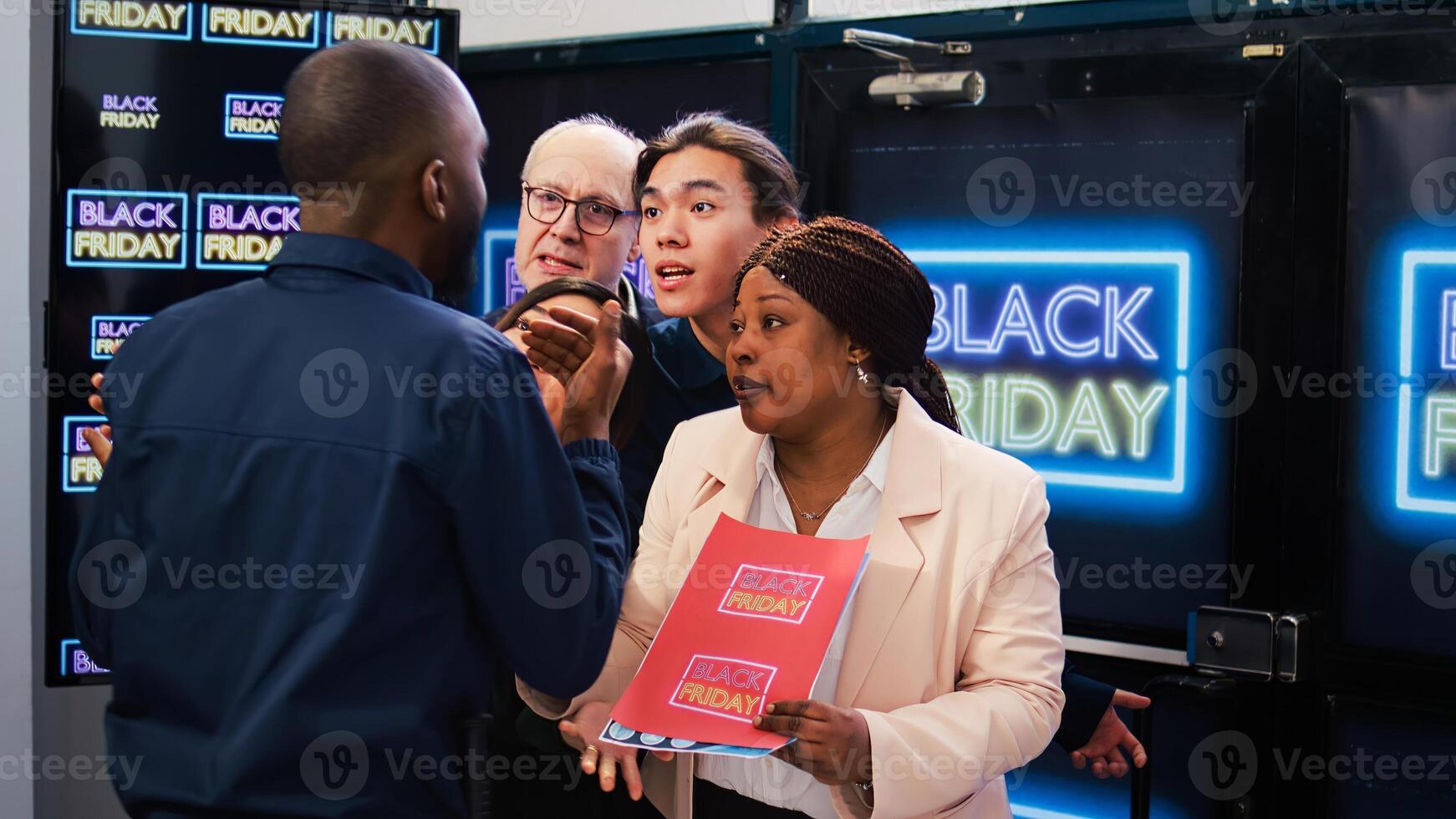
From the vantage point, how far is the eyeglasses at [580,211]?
3166mm

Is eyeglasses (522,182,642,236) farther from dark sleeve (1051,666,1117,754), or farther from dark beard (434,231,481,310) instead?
dark sleeve (1051,666,1117,754)

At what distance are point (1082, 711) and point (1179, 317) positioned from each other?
1.05 meters

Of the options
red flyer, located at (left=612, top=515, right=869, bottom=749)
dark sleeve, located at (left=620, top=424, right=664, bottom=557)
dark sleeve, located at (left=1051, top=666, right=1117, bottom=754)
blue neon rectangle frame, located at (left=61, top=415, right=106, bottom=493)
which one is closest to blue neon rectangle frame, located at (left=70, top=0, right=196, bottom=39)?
blue neon rectangle frame, located at (left=61, top=415, right=106, bottom=493)

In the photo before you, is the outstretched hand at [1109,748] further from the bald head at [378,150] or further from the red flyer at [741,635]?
the bald head at [378,150]

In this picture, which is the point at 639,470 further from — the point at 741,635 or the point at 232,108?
the point at 232,108

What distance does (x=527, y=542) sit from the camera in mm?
1612

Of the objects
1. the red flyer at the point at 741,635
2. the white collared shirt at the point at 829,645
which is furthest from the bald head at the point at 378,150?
the white collared shirt at the point at 829,645

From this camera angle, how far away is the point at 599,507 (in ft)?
6.10

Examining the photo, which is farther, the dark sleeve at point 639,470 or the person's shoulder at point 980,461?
the dark sleeve at point 639,470

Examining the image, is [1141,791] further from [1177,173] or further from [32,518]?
[32,518]

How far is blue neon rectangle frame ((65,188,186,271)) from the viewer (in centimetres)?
336

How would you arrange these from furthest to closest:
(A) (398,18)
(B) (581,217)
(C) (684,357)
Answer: (A) (398,18)
(B) (581,217)
(C) (684,357)

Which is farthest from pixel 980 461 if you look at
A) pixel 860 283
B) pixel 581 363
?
pixel 581 363

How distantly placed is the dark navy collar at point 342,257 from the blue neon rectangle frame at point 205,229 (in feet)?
6.19
